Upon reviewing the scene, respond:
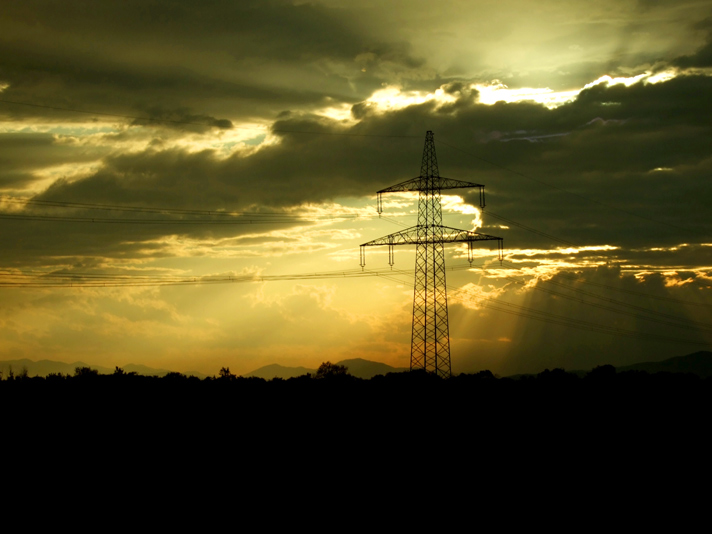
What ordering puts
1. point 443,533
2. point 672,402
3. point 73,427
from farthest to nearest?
1. point 672,402
2. point 73,427
3. point 443,533

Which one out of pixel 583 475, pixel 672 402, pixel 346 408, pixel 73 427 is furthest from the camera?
pixel 672 402

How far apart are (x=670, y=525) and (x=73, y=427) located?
35.3m

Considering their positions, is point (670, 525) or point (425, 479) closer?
point (670, 525)

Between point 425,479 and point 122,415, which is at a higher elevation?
point 122,415

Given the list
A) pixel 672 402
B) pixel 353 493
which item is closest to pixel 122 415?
pixel 353 493

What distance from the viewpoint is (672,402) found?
61781 mm

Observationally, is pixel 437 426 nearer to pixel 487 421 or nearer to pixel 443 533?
pixel 487 421

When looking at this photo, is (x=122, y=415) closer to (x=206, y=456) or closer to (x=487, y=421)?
(x=206, y=456)

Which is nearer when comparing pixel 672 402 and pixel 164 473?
pixel 164 473

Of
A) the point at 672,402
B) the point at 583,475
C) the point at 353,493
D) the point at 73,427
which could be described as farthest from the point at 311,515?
the point at 672,402

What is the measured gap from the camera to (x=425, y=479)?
38.5 m

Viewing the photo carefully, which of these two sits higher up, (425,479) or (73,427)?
(73,427)

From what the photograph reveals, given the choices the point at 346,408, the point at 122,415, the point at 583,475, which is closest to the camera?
the point at 583,475

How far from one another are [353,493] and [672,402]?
3811 centimetres
